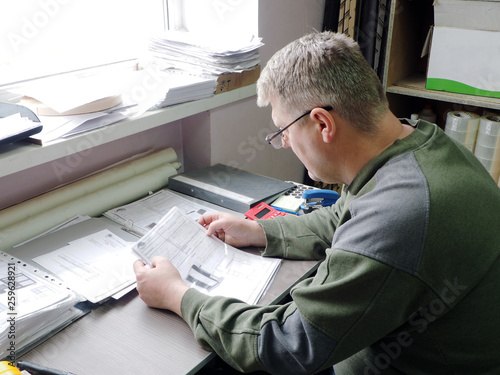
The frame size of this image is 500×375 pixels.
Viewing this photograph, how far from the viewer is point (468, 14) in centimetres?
177

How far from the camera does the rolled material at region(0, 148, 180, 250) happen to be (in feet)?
4.25

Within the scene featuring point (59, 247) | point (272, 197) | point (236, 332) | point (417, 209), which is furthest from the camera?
point (272, 197)

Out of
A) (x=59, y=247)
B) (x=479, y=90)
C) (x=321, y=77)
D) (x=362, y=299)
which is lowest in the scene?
(x=59, y=247)

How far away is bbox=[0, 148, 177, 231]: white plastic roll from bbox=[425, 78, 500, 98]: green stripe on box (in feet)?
3.50

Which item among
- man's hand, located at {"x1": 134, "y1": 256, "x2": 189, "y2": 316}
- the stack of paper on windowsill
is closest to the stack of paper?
the stack of paper on windowsill

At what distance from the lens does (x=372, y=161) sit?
0.94 meters

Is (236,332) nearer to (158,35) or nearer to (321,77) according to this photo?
(321,77)

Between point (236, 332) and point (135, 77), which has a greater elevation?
point (135, 77)

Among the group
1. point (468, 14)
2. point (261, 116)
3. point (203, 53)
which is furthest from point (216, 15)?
point (468, 14)

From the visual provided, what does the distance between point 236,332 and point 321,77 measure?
0.52 meters

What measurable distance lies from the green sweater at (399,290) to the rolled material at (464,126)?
1.05 metres

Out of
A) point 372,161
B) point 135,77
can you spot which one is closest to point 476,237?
point 372,161

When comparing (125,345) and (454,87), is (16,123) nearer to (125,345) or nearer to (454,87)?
(125,345)

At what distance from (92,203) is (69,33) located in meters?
0.60
